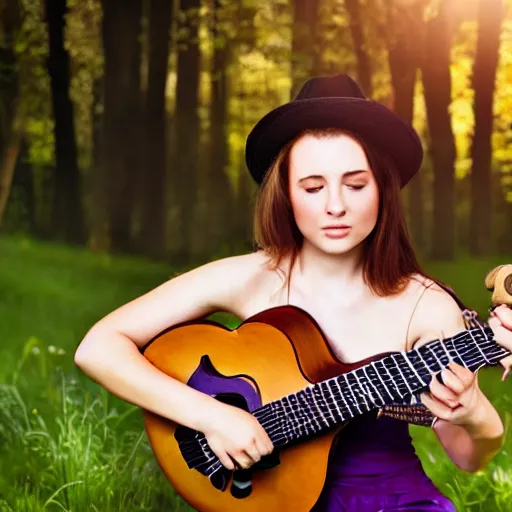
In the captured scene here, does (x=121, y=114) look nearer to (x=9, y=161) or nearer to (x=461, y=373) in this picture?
(x=9, y=161)

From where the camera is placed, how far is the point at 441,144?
185 cm

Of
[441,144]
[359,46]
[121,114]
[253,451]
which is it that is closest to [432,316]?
[253,451]

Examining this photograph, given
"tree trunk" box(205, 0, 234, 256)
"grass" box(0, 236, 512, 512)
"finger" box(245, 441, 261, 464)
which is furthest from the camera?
"tree trunk" box(205, 0, 234, 256)

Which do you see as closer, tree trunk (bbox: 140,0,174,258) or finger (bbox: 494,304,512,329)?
finger (bbox: 494,304,512,329)

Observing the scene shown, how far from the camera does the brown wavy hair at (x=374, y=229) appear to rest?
53.1 inches

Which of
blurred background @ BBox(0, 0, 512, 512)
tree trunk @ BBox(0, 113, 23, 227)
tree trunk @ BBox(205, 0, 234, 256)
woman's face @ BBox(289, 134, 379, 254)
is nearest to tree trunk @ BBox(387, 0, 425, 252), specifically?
blurred background @ BBox(0, 0, 512, 512)

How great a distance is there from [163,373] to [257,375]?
0.16 metres

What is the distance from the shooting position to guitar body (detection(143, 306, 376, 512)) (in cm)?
131

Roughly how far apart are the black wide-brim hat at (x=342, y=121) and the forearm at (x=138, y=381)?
0.41m

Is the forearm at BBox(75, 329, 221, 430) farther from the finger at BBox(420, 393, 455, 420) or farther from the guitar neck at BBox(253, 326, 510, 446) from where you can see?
the finger at BBox(420, 393, 455, 420)

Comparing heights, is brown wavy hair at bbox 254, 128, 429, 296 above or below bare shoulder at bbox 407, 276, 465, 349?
above

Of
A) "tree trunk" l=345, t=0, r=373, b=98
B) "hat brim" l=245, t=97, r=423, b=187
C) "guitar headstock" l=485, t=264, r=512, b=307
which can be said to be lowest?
"guitar headstock" l=485, t=264, r=512, b=307

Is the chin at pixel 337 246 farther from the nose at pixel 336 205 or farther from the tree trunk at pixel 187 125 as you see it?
the tree trunk at pixel 187 125

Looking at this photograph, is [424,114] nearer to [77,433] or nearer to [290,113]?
[290,113]
